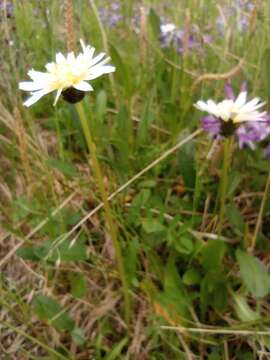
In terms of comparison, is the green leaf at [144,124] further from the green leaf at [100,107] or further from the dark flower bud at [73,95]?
the dark flower bud at [73,95]

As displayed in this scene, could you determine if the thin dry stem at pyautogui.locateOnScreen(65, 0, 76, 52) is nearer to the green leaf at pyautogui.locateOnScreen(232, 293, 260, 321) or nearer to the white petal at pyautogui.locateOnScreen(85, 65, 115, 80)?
the white petal at pyautogui.locateOnScreen(85, 65, 115, 80)

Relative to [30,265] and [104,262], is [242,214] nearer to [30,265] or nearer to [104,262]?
[104,262]

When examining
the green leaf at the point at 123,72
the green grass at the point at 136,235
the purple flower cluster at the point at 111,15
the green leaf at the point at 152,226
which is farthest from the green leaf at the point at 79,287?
the purple flower cluster at the point at 111,15

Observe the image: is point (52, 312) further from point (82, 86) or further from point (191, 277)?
point (82, 86)

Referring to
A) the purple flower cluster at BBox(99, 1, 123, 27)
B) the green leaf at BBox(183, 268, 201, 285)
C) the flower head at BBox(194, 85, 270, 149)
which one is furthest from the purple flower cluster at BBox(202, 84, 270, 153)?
the purple flower cluster at BBox(99, 1, 123, 27)

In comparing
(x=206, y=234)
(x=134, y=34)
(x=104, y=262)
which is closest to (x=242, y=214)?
(x=206, y=234)

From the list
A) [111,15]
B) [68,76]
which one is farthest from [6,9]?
[111,15]

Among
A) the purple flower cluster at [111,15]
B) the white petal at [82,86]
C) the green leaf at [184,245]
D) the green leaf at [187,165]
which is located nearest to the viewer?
the white petal at [82,86]
